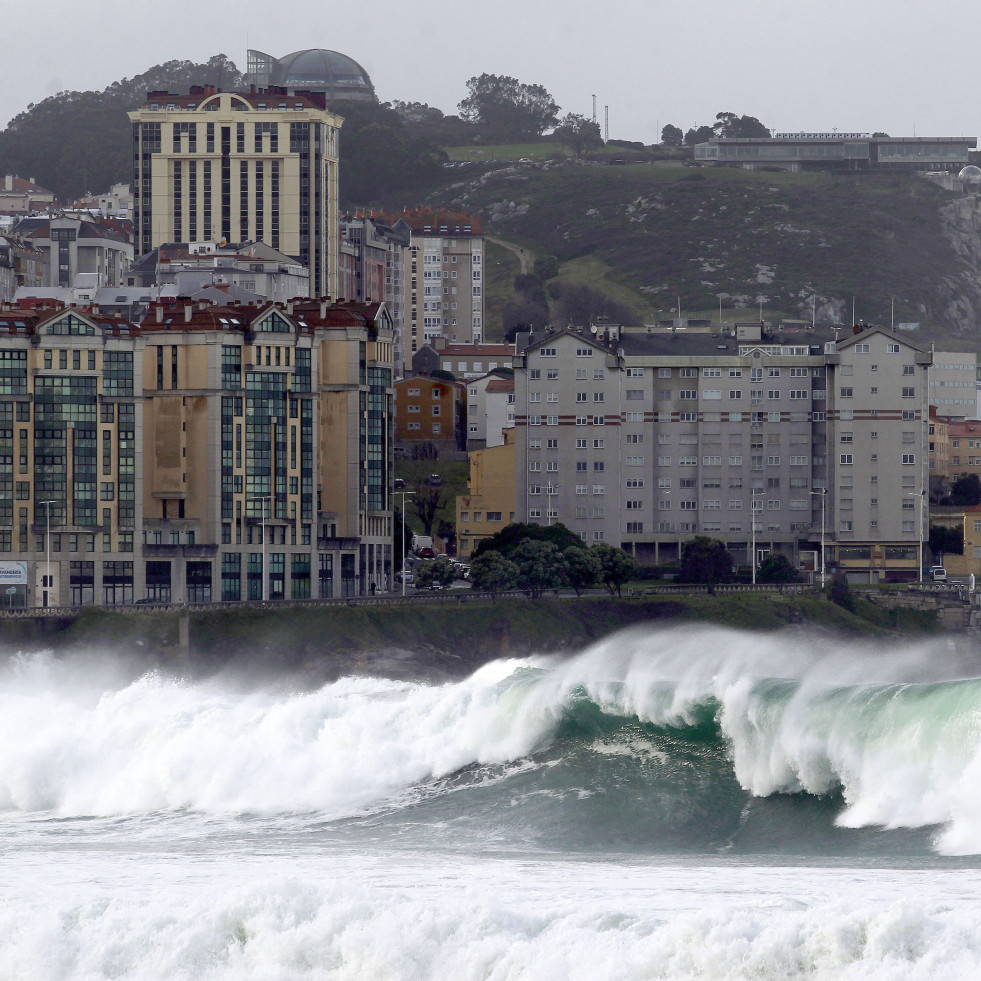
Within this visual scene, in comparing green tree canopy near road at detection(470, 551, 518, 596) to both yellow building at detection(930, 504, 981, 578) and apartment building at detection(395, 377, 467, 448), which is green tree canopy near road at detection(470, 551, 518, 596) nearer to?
yellow building at detection(930, 504, 981, 578)

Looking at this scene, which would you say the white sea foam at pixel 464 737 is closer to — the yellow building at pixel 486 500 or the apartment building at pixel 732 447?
the apartment building at pixel 732 447

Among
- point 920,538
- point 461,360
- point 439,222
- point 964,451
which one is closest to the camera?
point 920,538

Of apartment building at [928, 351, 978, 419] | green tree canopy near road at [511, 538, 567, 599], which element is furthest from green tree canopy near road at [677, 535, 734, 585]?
apartment building at [928, 351, 978, 419]

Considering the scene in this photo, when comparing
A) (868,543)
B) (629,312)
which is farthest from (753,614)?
(629,312)

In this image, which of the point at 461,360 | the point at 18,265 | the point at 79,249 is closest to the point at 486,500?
the point at 18,265

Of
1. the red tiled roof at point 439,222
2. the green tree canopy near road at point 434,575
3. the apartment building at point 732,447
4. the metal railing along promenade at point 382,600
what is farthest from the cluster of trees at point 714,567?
the red tiled roof at point 439,222

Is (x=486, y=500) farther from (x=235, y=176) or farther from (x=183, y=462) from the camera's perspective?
(x=235, y=176)

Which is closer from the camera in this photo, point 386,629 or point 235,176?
point 386,629
